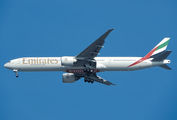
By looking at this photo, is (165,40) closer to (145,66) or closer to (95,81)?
(145,66)

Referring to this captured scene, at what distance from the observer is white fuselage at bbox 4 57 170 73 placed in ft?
134

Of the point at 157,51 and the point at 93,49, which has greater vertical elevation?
the point at 93,49

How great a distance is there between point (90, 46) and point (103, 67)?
4570 mm

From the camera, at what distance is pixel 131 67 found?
41094 mm

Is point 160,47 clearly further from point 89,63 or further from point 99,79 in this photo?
point 89,63

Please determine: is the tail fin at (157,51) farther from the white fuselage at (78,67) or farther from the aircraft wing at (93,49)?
the aircraft wing at (93,49)

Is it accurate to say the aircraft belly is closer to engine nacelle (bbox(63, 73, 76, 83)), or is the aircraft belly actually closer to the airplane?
the airplane

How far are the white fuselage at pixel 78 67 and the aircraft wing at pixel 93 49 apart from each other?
6.54ft

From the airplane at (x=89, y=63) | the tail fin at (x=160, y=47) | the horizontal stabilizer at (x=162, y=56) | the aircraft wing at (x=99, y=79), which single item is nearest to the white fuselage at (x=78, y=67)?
the airplane at (x=89, y=63)

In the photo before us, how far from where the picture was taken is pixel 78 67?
40562 millimetres

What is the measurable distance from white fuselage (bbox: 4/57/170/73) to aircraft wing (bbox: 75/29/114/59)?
78.5 inches

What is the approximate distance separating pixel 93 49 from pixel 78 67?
4105mm

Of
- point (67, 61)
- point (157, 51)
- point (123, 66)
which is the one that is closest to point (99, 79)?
point (123, 66)

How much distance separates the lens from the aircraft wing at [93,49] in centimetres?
3666
